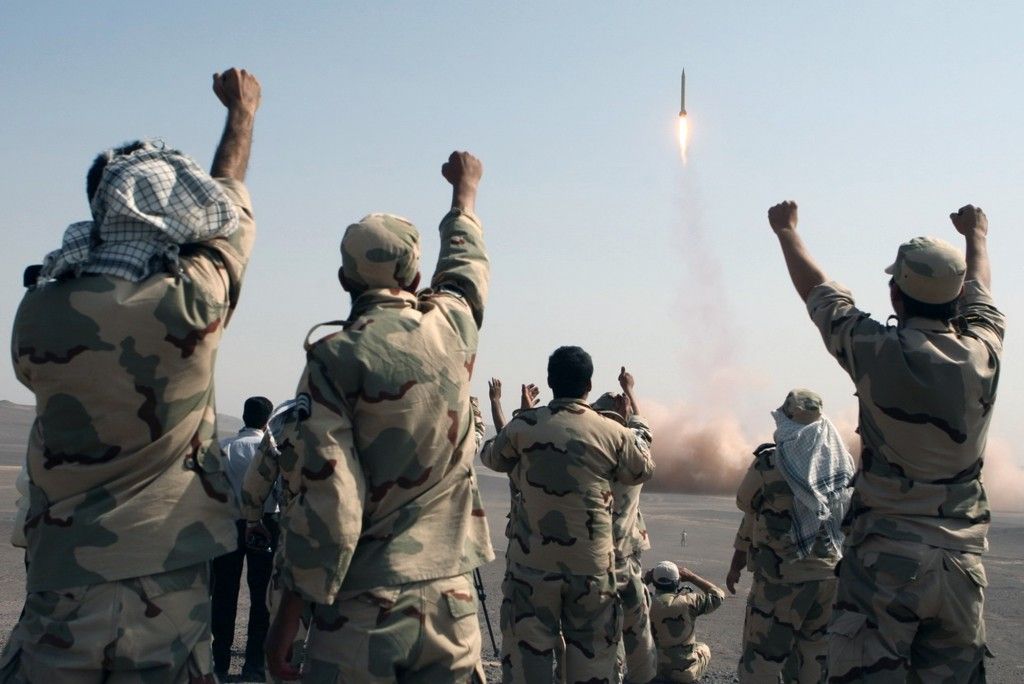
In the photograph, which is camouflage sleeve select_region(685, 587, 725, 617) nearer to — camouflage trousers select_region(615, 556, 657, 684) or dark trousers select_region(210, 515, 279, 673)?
camouflage trousers select_region(615, 556, 657, 684)

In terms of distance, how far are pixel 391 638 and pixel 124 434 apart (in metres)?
0.97

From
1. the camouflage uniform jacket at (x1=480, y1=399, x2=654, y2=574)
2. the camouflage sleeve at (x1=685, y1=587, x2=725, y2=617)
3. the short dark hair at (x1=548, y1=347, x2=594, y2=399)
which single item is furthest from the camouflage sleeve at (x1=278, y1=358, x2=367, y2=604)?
the camouflage sleeve at (x1=685, y1=587, x2=725, y2=617)

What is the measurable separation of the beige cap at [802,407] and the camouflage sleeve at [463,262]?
4332 millimetres

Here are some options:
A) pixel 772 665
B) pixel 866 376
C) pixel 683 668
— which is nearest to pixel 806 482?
pixel 772 665

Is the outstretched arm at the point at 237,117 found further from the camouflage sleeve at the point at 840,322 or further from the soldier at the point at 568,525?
the soldier at the point at 568,525

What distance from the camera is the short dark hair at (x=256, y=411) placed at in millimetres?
8312

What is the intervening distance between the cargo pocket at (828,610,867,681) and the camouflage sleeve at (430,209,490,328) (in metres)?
1.83

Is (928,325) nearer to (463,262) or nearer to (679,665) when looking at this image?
(463,262)

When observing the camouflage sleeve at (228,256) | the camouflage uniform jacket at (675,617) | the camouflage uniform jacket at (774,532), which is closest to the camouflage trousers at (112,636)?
the camouflage sleeve at (228,256)

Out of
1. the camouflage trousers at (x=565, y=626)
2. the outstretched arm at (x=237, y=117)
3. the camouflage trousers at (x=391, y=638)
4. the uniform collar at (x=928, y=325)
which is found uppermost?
the outstretched arm at (x=237, y=117)

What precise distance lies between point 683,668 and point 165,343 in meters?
6.31

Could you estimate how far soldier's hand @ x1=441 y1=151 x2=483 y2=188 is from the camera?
177 inches

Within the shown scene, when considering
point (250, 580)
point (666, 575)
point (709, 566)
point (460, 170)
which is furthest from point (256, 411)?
point (709, 566)

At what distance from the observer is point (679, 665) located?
29.0 feet
